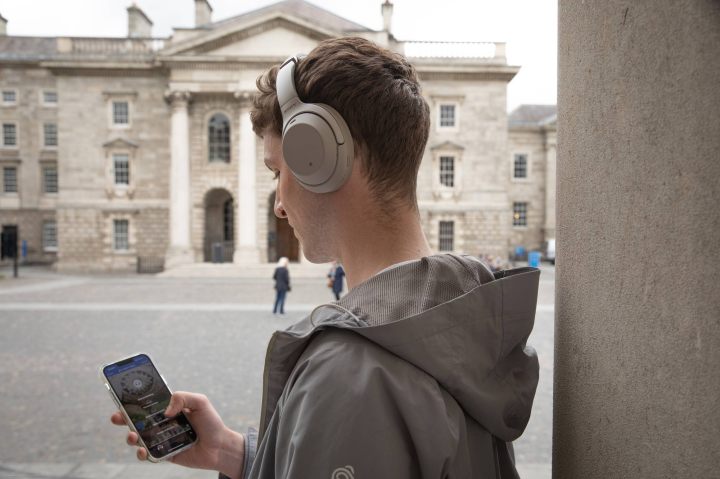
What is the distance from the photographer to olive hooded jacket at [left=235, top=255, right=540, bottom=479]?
933 millimetres

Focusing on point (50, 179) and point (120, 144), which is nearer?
point (120, 144)

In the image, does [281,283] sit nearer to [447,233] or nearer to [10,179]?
[447,233]

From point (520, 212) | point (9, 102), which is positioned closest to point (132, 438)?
point (520, 212)

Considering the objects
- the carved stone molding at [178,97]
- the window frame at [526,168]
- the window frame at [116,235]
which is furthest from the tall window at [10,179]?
the window frame at [526,168]

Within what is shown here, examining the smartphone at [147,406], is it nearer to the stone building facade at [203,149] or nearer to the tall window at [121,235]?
the stone building facade at [203,149]

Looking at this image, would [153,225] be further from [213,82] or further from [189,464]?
[189,464]

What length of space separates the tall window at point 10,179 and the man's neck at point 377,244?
4866cm

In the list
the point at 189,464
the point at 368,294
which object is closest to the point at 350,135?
the point at 368,294

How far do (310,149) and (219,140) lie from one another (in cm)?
3425

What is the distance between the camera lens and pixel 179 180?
1291 inches

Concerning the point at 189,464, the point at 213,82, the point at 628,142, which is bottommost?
the point at 189,464

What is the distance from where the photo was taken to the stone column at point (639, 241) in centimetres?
87

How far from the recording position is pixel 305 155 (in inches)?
49.5

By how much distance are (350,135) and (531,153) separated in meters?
45.9
